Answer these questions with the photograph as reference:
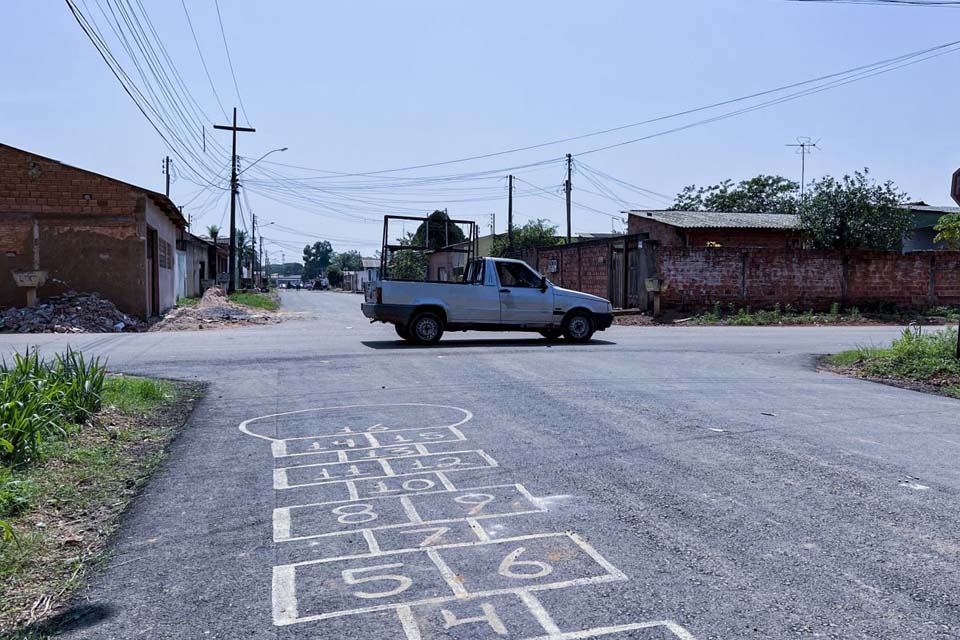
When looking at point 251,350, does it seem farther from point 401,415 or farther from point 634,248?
point 634,248

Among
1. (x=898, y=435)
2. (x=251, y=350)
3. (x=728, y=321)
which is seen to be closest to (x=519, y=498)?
(x=898, y=435)

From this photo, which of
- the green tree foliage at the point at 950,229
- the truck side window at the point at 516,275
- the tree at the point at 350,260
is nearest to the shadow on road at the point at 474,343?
the truck side window at the point at 516,275

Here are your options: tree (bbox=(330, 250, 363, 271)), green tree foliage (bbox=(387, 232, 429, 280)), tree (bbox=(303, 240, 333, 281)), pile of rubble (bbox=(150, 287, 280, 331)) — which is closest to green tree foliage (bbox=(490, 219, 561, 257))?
green tree foliage (bbox=(387, 232, 429, 280))

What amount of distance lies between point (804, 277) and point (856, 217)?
5851mm

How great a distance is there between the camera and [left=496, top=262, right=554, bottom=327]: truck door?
17.2 metres

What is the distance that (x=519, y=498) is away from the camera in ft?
17.7

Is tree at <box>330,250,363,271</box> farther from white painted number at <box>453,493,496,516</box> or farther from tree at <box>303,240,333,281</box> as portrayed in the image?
white painted number at <box>453,493,496,516</box>

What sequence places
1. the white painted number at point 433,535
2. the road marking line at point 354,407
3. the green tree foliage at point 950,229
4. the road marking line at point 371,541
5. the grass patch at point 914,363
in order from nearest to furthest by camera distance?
the road marking line at point 371,541, the white painted number at point 433,535, the road marking line at point 354,407, the grass patch at point 914,363, the green tree foliage at point 950,229

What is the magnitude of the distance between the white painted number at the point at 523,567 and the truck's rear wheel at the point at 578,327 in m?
13.6

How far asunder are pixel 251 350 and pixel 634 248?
17.3 meters

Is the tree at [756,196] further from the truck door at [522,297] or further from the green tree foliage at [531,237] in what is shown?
the truck door at [522,297]

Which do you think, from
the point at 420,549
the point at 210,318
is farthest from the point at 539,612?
the point at 210,318

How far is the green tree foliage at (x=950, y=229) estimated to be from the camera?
22.1 m

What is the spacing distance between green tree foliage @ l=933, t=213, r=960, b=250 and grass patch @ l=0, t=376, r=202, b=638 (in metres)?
20.8
